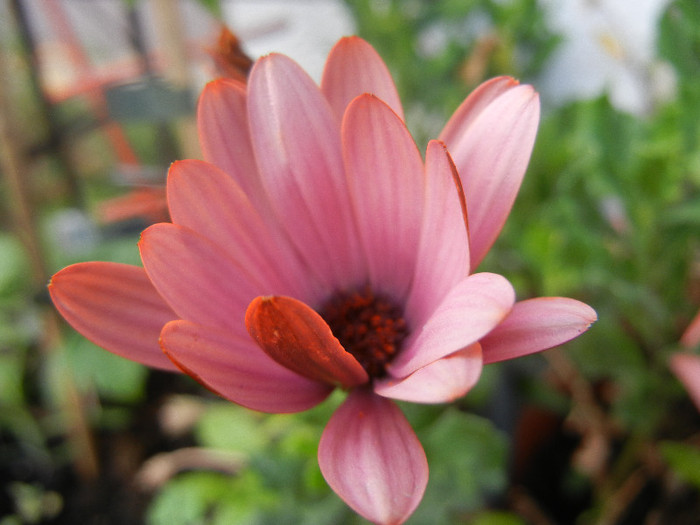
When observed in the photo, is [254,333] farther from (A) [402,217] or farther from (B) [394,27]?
(B) [394,27]

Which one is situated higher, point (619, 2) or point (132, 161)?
point (619, 2)

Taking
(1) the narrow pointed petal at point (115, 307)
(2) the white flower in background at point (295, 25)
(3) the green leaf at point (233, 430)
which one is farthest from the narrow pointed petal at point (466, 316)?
(2) the white flower in background at point (295, 25)

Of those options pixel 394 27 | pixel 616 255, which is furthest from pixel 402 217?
pixel 394 27

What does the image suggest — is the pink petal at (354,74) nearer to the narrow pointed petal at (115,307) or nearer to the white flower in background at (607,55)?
the narrow pointed petal at (115,307)

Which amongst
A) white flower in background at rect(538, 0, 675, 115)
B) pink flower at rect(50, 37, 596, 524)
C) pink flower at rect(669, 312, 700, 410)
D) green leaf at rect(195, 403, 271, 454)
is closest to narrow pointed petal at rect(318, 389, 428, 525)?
pink flower at rect(50, 37, 596, 524)

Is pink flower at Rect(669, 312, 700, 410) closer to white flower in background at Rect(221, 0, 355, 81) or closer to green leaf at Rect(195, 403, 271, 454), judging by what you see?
green leaf at Rect(195, 403, 271, 454)
